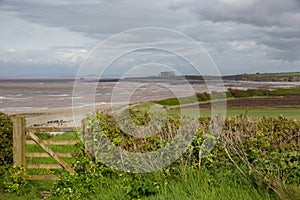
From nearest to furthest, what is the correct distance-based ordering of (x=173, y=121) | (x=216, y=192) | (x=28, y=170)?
1. (x=216, y=192)
2. (x=173, y=121)
3. (x=28, y=170)

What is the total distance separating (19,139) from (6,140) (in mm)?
425

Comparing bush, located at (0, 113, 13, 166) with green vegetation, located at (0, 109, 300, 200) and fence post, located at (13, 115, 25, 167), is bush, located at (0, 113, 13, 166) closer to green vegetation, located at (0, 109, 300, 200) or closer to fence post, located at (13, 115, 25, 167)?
fence post, located at (13, 115, 25, 167)

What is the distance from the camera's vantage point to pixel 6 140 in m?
9.63

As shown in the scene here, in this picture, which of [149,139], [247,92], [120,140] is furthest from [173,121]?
[247,92]

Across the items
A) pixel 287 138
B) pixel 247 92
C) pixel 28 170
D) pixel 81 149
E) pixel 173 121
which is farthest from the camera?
pixel 247 92

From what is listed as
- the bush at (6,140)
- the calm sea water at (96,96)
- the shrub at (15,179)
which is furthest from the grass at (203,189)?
the calm sea water at (96,96)

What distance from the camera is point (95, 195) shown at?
310 inches

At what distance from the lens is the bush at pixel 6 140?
9578 mm

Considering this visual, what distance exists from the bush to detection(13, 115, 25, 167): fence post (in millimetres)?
308

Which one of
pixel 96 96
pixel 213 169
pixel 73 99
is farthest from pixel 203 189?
pixel 96 96

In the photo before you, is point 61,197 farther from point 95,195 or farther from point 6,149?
point 6,149

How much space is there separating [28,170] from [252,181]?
5.71 meters

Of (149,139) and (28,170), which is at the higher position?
(149,139)

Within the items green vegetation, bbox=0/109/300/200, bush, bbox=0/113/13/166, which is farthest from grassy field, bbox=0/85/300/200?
bush, bbox=0/113/13/166
